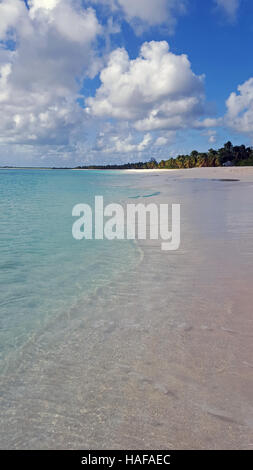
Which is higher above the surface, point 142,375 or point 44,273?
point 44,273

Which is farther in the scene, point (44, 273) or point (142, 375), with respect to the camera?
point (44, 273)

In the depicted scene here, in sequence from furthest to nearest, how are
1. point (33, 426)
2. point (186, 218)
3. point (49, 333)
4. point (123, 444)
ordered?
point (186, 218)
point (49, 333)
point (33, 426)
point (123, 444)

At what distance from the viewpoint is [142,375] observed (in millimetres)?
2482

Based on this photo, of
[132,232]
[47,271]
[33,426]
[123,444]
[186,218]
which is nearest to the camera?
[123,444]

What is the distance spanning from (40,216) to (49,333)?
31.6ft

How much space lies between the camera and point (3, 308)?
3.85 m

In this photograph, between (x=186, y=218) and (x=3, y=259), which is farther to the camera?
(x=186, y=218)

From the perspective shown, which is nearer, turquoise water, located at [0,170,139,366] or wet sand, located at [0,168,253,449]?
wet sand, located at [0,168,253,449]

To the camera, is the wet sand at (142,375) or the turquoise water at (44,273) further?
the turquoise water at (44,273)

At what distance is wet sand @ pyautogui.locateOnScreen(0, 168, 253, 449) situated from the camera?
192cm

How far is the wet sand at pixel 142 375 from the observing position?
6.30ft

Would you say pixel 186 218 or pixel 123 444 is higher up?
pixel 186 218

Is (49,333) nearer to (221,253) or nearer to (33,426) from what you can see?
(33,426)

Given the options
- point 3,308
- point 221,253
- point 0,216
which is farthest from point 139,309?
point 0,216
